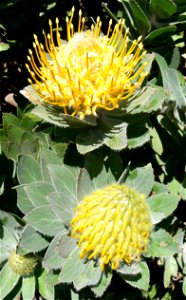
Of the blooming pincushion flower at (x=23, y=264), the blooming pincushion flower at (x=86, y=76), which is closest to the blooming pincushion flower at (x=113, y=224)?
the blooming pincushion flower at (x=86, y=76)

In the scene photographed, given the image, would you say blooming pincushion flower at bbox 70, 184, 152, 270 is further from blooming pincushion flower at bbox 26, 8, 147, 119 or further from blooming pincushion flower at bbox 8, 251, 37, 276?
blooming pincushion flower at bbox 8, 251, 37, 276

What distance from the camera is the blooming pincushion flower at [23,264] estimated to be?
2.35 m

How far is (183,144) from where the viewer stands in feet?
7.68

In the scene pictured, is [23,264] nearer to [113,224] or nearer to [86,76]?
[113,224]

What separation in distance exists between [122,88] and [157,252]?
0.72 meters

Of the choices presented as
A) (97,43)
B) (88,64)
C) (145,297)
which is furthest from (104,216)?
(145,297)

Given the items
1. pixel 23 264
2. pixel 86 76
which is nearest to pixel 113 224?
pixel 86 76

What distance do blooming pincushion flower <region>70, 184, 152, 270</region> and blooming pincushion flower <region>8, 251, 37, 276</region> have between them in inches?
25.4

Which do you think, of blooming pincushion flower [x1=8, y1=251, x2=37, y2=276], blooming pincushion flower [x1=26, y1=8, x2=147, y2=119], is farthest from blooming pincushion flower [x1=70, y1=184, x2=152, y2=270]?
blooming pincushion flower [x1=8, y1=251, x2=37, y2=276]

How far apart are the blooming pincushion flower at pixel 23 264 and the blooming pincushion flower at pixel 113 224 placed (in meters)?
0.65

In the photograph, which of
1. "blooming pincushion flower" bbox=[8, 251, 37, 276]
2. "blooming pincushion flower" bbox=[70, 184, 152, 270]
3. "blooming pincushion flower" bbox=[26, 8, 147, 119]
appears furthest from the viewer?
"blooming pincushion flower" bbox=[8, 251, 37, 276]

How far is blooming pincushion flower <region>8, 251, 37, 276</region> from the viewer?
7.72 feet

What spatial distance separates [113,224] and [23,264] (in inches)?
33.8

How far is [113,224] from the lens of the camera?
1.68 metres
